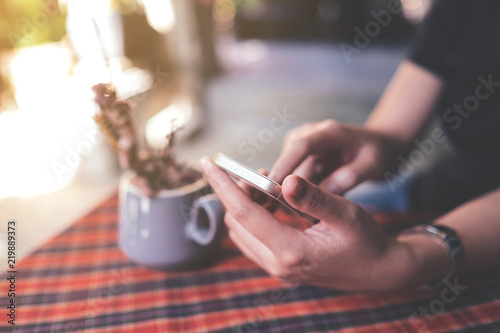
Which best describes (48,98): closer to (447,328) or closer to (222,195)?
(222,195)

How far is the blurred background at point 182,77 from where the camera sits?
7.57 feet

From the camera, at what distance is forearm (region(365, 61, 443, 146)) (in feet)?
2.91

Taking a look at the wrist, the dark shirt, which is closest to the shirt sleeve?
the dark shirt

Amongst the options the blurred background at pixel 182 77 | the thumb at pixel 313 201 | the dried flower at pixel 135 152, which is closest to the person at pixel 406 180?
the thumb at pixel 313 201

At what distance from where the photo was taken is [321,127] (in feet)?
2.25

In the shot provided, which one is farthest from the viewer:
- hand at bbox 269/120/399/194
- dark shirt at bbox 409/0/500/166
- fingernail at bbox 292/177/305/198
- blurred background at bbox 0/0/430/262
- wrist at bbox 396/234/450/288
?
blurred background at bbox 0/0/430/262

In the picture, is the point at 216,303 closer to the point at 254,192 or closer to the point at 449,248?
the point at 254,192

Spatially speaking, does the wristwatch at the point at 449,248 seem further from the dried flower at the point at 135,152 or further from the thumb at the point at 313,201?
the dried flower at the point at 135,152

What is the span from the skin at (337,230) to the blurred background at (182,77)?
5.65ft

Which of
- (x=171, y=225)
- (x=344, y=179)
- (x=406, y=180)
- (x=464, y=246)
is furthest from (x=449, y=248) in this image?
(x=406, y=180)

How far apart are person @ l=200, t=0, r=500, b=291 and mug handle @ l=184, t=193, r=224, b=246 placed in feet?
0.09

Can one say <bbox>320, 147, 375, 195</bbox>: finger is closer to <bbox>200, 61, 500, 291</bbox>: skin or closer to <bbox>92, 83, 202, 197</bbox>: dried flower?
<bbox>200, 61, 500, 291</bbox>: skin

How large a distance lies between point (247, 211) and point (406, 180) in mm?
746

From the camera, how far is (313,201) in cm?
41
